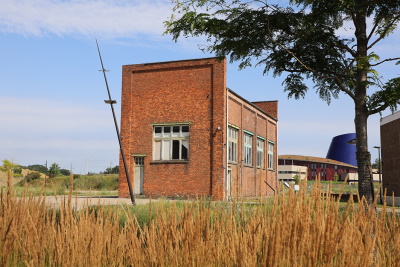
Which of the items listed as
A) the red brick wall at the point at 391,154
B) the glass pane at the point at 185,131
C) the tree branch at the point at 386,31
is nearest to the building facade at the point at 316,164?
the red brick wall at the point at 391,154

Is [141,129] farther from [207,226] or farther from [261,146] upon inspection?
[207,226]

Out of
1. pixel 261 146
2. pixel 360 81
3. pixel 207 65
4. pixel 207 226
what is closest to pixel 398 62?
pixel 360 81

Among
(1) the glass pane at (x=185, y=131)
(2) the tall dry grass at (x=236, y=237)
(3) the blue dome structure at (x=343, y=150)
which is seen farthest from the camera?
(3) the blue dome structure at (x=343, y=150)

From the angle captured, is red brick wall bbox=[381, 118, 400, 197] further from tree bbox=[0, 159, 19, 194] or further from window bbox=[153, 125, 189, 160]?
tree bbox=[0, 159, 19, 194]

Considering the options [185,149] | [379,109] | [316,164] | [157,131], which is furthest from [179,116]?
[316,164]

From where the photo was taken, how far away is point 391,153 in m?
23.4

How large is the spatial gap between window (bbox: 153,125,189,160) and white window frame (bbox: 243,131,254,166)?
197 inches

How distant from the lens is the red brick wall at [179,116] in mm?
23000

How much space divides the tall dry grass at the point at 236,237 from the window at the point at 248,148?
75.9 feet

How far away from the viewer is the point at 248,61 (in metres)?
13.0

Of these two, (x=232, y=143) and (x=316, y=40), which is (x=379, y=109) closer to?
(x=316, y=40)

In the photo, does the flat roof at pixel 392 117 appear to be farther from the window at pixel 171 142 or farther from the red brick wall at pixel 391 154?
the window at pixel 171 142

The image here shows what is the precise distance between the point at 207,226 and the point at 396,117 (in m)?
21.1

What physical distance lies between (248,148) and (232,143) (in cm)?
342
